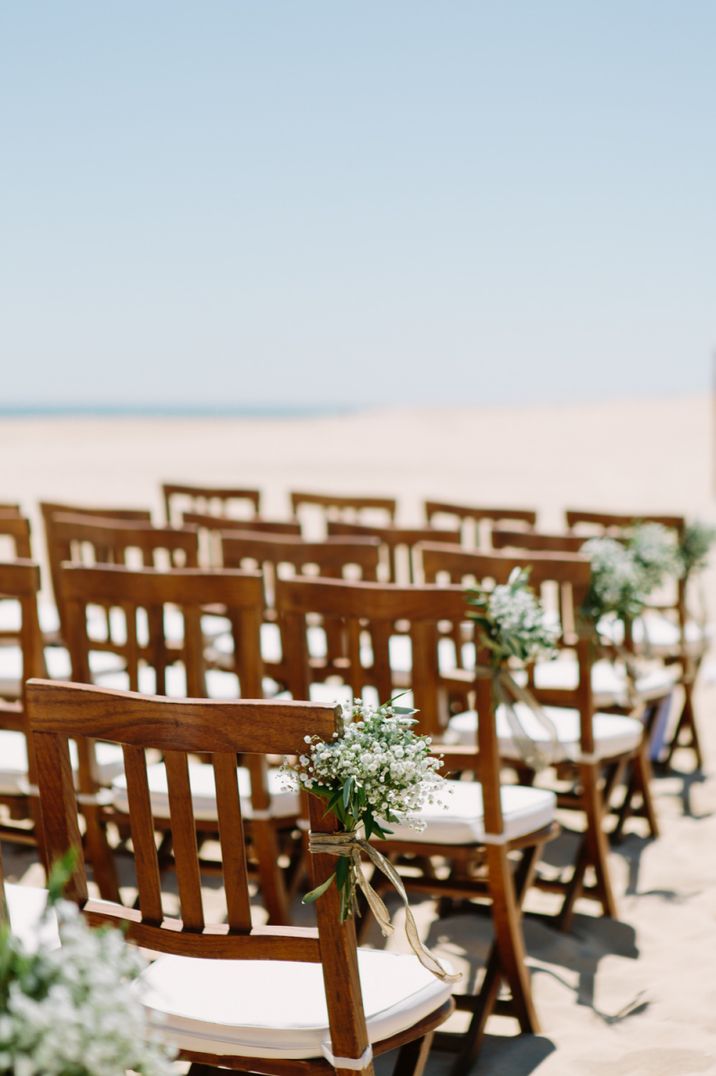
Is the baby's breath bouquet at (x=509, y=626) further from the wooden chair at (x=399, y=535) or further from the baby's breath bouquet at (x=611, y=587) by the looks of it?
the wooden chair at (x=399, y=535)

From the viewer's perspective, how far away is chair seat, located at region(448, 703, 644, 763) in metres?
3.32

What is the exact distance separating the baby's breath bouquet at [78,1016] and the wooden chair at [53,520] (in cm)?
334

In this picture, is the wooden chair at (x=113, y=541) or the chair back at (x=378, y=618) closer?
the chair back at (x=378, y=618)

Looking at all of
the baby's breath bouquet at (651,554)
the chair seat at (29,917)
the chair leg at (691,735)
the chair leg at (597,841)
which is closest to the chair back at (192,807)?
the chair seat at (29,917)

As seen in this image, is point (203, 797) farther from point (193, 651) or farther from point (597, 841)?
point (597, 841)

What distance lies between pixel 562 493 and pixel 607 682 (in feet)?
46.8

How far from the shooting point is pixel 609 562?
3447 mm

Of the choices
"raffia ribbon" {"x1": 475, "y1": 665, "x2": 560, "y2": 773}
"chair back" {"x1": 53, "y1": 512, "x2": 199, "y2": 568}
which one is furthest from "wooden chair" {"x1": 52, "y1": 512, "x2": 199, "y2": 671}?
"raffia ribbon" {"x1": 475, "y1": 665, "x2": 560, "y2": 773}

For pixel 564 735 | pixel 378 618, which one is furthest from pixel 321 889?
pixel 564 735

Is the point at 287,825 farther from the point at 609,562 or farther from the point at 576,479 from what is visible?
the point at 576,479

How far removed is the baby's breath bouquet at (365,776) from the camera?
5.18 feet

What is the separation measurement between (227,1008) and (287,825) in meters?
1.13

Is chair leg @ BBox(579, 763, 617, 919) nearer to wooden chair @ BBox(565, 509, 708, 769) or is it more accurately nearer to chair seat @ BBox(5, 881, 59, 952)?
wooden chair @ BBox(565, 509, 708, 769)

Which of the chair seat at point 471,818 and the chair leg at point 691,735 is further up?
the chair seat at point 471,818
